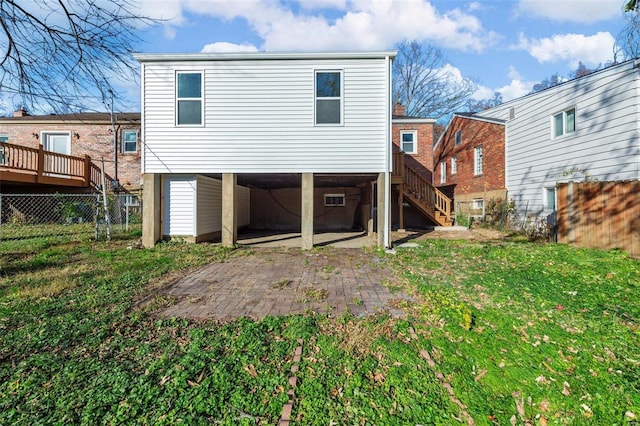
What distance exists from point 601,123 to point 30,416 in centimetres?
1283

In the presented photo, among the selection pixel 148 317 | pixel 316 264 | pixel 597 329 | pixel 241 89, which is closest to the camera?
pixel 597 329

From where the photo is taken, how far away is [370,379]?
101 inches

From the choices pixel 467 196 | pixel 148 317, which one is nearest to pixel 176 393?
pixel 148 317

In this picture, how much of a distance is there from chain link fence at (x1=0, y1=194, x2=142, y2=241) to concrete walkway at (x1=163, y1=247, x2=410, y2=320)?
5.83 meters

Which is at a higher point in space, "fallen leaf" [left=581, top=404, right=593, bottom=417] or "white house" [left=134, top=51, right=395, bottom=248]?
"white house" [left=134, top=51, right=395, bottom=248]

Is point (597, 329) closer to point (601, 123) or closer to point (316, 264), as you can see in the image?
point (316, 264)

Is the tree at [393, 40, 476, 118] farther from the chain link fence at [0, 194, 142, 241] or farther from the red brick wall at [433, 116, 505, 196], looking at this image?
the chain link fence at [0, 194, 142, 241]

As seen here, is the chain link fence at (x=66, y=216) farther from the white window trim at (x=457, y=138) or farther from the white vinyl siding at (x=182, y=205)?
the white window trim at (x=457, y=138)

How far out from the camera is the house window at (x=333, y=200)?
14798mm

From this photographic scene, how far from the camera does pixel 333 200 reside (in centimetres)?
1484

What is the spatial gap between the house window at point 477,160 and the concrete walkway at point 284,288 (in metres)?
10.8

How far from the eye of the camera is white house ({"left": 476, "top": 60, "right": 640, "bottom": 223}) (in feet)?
26.5

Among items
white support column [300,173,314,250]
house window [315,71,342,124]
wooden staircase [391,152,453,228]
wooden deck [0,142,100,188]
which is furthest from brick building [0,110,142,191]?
wooden staircase [391,152,453,228]

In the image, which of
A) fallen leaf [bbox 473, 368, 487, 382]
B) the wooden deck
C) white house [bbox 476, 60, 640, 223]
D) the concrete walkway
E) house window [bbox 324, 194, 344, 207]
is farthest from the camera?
house window [bbox 324, 194, 344, 207]
